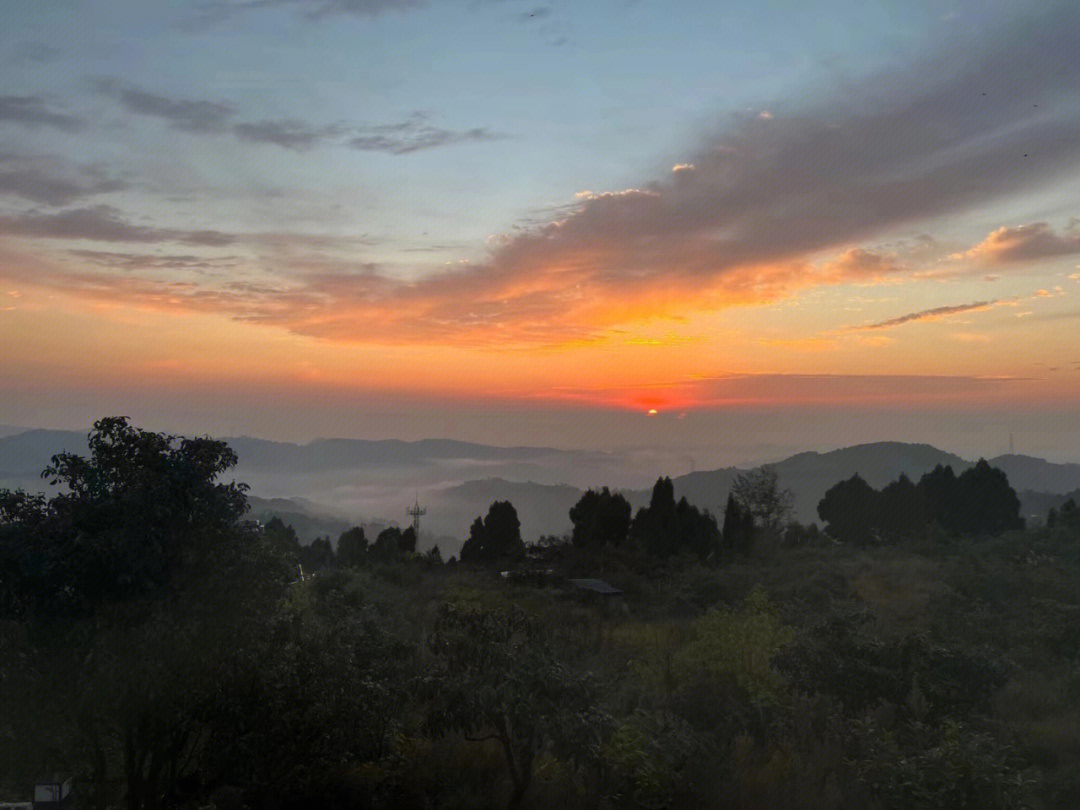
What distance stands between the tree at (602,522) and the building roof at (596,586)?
9262 mm

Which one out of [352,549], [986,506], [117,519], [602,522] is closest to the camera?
[117,519]

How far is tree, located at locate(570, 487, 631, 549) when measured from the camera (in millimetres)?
46969

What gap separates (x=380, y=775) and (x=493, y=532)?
121ft

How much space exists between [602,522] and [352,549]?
46.1 feet

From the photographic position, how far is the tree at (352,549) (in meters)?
43.4

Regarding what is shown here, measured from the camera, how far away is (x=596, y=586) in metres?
34.6

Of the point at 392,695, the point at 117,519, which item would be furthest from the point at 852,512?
the point at 117,519

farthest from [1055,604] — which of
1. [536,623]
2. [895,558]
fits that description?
[536,623]

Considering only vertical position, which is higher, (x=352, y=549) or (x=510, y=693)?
(x=510, y=693)

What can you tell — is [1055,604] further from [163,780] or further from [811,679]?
[163,780]

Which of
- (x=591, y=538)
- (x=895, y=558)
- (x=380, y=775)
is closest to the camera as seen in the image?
(x=380, y=775)

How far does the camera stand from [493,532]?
47.4 m

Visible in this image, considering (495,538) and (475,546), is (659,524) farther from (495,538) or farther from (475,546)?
(475,546)

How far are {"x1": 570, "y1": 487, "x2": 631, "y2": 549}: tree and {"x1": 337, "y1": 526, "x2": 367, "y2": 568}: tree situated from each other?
11.9 meters
